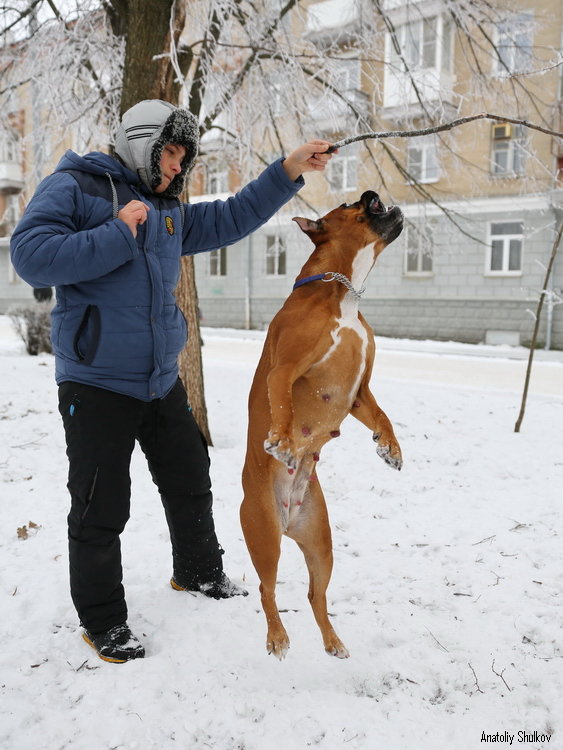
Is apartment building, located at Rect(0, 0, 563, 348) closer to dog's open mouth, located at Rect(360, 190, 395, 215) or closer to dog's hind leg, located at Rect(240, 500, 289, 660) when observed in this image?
dog's open mouth, located at Rect(360, 190, 395, 215)

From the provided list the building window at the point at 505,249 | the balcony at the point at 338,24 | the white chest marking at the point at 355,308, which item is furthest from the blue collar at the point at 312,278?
the building window at the point at 505,249

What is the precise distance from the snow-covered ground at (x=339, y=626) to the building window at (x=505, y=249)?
12627 millimetres

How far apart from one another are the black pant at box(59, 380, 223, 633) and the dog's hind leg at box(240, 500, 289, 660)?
2.04 ft

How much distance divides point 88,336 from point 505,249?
1647 cm

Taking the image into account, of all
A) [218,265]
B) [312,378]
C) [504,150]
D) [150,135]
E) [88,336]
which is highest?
[504,150]

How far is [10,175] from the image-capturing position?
2589 cm

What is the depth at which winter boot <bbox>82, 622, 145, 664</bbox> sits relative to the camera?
257 cm

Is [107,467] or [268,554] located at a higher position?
[107,467]

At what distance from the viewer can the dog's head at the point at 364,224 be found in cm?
214

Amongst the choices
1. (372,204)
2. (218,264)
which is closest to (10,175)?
(218,264)

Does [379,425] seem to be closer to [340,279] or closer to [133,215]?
[340,279]

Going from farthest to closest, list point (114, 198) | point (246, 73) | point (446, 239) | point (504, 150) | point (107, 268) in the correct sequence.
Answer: point (446, 239) < point (504, 150) < point (246, 73) < point (114, 198) < point (107, 268)

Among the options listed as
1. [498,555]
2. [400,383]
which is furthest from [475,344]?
[498,555]

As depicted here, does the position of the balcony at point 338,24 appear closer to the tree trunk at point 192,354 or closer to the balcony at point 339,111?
the balcony at point 339,111
